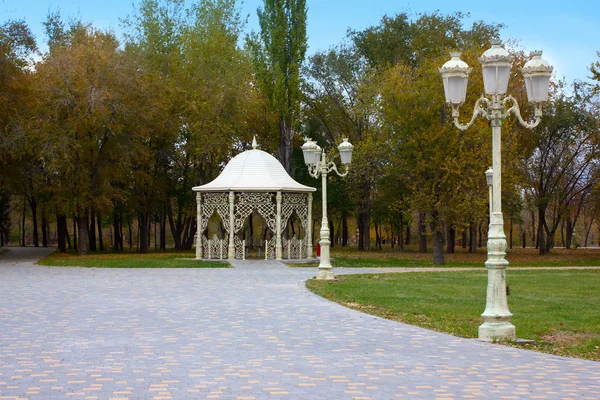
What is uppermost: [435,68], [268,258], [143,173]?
[435,68]

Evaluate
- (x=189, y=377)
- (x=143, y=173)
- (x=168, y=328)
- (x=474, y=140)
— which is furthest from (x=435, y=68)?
(x=189, y=377)

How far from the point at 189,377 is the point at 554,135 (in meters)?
43.8

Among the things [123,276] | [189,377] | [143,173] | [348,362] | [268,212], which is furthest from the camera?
[143,173]

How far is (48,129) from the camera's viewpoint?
122ft

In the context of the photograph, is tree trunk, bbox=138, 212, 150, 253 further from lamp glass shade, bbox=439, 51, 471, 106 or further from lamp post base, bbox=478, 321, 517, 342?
lamp post base, bbox=478, 321, 517, 342

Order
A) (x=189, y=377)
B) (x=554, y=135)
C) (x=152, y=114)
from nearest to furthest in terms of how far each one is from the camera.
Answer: (x=189, y=377)
(x=152, y=114)
(x=554, y=135)

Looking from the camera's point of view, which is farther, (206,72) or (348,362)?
(206,72)

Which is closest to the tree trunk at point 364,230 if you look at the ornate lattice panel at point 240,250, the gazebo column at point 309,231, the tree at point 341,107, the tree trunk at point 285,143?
the tree at point 341,107

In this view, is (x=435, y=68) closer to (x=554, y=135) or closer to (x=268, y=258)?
(x=268, y=258)

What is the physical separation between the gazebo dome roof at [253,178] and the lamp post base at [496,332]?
2404 centimetres

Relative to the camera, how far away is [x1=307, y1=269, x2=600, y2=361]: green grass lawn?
1193 cm

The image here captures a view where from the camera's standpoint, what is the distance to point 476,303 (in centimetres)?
1648

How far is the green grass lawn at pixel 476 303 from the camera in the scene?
39.1 feet

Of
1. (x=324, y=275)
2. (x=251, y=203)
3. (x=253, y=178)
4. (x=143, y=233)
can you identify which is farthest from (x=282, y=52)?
(x=324, y=275)
